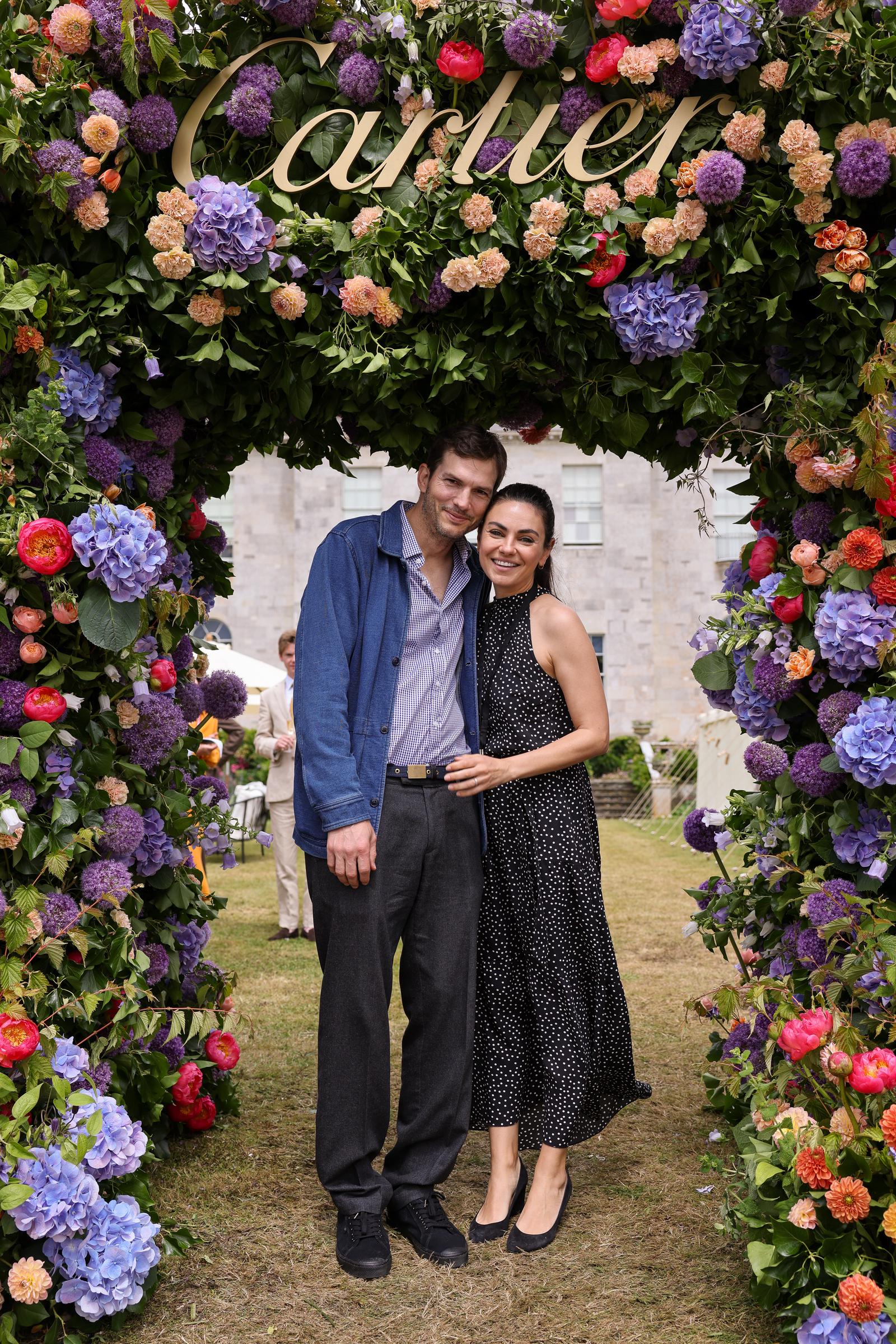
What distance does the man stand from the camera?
304cm

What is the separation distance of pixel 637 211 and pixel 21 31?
5.46 feet

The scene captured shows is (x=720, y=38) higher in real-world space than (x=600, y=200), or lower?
higher

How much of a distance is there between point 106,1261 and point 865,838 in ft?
6.80

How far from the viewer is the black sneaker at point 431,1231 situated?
119 inches

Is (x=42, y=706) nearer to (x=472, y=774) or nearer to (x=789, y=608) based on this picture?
(x=472, y=774)

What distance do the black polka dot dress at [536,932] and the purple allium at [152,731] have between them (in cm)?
92

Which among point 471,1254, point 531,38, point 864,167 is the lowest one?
point 471,1254

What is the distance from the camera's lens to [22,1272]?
2.51 meters

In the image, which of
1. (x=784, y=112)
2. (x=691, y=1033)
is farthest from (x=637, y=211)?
(x=691, y=1033)

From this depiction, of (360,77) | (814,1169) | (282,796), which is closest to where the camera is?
(814,1169)

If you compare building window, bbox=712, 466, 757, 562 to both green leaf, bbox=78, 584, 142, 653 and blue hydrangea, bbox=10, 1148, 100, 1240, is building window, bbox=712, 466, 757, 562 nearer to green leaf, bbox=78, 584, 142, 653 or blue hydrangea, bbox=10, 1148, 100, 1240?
green leaf, bbox=78, 584, 142, 653

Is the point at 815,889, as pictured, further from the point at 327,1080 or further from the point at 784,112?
the point at 784,112

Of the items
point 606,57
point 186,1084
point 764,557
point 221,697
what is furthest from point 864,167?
point 186,1084

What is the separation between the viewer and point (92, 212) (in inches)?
115
